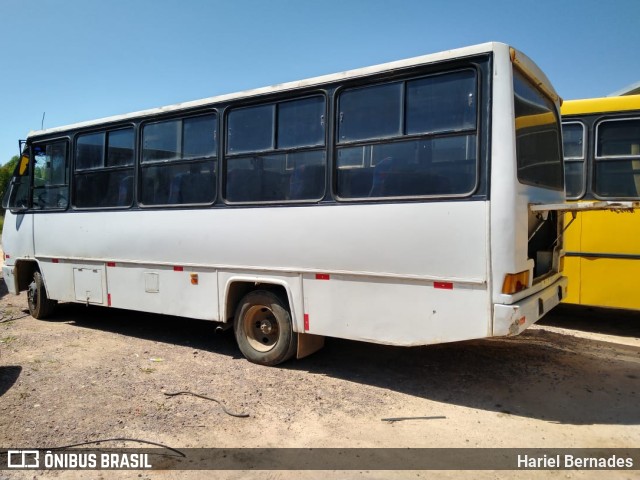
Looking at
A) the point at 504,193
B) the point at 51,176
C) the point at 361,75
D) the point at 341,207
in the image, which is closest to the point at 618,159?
the point at 504,193

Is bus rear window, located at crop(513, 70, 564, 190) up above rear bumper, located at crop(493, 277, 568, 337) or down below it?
above

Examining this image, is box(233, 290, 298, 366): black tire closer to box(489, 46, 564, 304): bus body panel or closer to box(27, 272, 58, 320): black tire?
box(489, 46, 564, 304): bus body panel

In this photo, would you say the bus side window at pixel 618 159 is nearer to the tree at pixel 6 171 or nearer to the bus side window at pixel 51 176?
the bus side window at pixel 51 176

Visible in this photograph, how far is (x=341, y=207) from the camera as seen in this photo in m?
4.57

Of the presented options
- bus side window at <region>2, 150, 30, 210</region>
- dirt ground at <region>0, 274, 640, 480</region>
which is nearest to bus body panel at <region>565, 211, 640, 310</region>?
dirt ground at <region>0, 274, 640, 480</region>

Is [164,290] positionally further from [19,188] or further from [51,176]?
[19,188]

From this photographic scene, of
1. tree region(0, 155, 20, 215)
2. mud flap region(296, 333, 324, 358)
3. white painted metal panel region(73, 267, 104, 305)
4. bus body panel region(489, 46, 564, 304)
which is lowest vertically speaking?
mud flap region(296, 333, 324, 358)

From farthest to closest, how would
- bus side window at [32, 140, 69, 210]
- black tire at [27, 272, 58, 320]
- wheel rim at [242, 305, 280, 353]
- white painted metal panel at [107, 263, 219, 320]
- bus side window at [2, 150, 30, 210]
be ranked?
1. bus side window at [2, 150, 30, 210]
2. black tire at [27, 272, 58, 320]
3. bus side window at [32, 140, 69, 210]
4. white painted metal panel at [107, 263, 219, 320]
5. wheel rim at [242, 305, 280, 353]

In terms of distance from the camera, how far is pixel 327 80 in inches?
186

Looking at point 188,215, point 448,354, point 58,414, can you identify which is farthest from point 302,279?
point 58,414

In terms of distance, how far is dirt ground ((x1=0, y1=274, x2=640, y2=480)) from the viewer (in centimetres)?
369

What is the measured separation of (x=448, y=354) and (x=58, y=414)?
4178mm

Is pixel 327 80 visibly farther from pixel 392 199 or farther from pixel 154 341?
pixel 154 341
